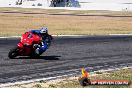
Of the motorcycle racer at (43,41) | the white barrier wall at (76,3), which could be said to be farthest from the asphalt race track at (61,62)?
the white barrier wall at (76,3)

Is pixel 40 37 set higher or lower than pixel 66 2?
higher

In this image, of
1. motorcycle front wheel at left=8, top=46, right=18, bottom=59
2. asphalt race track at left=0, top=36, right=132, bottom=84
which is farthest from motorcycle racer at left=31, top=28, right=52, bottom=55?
motorcycle front wheel at left=8, top=46, right=18, bottom=59

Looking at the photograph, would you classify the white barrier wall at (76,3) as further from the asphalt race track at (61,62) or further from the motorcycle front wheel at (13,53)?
the motorcycle front wheel at (13,53)

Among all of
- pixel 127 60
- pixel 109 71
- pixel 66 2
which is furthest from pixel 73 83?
pixel 66 2

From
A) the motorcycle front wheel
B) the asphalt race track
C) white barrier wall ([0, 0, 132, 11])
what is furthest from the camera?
white barrier wall ([0, 0, 132, 11])

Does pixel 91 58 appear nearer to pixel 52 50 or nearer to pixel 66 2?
pixel 52 50

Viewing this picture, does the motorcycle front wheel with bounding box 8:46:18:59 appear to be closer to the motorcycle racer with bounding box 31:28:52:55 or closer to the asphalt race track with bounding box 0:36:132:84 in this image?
the asphalt race track with bounding box 0:36:132:84

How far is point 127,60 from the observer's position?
18.7m

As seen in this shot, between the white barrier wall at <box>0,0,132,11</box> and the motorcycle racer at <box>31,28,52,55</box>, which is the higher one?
the motorcycle racer at <box>31,28,52,55</box>

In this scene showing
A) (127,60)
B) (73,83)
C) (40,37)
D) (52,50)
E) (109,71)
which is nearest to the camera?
(73,83)

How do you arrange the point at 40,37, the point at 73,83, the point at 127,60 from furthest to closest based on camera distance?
the point at 127,60
the point at 40,37
the point at 73,83

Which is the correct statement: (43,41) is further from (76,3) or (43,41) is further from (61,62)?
(76,3)

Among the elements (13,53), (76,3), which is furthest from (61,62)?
(76,3)

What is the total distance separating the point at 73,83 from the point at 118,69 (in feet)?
12.3
